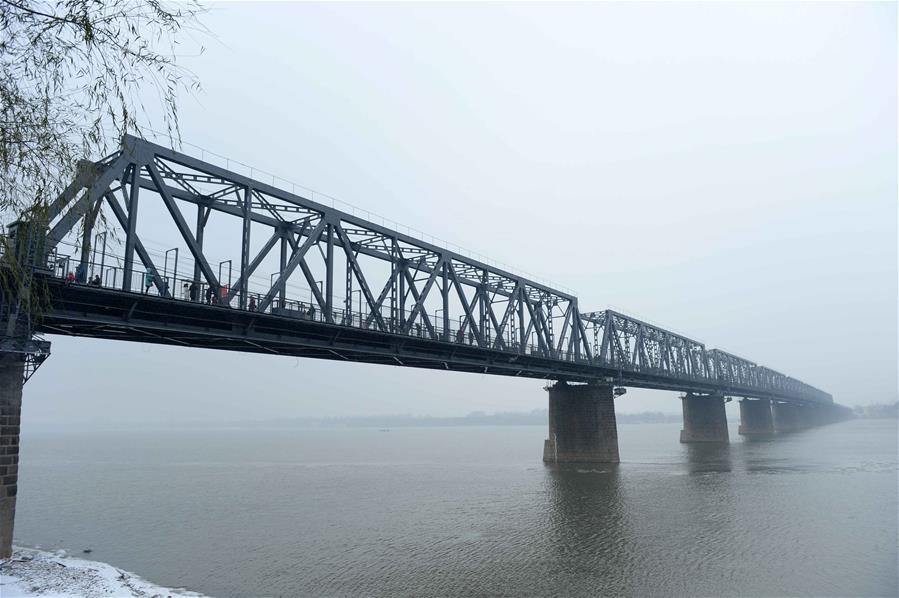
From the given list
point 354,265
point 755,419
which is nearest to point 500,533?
point 354,265

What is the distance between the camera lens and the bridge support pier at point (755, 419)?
15775 centimetres

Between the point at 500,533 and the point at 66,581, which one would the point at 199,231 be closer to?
the point at 66,581

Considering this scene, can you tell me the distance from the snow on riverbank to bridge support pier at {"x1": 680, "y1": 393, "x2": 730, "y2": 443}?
11539cm

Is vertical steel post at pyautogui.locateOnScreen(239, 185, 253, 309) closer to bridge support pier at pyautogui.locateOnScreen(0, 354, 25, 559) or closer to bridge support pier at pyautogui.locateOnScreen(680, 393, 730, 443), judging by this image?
bridge support pier at pyautogui.locateOnScreen(0, 354, 25, 559)

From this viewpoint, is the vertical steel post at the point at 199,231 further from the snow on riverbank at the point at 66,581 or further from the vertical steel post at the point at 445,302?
the vertical steel post at the point at 445,302

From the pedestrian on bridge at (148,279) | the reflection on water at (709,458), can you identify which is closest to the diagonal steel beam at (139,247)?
the pedestrian on bridge at (148,279)

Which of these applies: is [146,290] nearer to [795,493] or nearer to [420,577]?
[420,577]

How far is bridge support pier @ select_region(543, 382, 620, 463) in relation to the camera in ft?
238

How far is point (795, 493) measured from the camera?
48.1m

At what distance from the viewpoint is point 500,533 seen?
34594 millimetres

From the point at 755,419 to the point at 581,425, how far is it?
107589 mm

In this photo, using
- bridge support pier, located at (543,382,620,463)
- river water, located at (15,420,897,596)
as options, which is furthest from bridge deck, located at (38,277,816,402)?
bridge support pier, located at (543,382,620,463)

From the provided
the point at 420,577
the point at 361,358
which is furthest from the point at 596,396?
the point at 420,577

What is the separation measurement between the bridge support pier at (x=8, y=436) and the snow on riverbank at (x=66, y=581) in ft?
3.89
